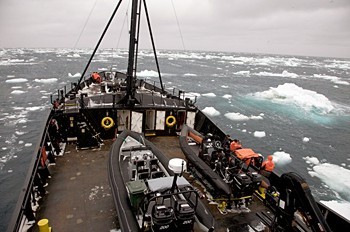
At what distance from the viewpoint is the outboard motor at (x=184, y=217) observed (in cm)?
Answer: 451

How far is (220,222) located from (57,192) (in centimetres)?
514

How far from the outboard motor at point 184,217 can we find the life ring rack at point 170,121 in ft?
25.2

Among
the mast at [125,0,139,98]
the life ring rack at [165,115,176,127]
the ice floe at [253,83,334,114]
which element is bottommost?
the ice floe at [253,83,334,114]

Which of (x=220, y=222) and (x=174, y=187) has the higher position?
(x=174, y=187)

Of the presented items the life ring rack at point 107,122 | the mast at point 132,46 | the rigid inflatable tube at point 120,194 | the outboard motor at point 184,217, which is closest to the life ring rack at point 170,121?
the mast at point 132,46

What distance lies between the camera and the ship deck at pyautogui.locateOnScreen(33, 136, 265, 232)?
625 cm

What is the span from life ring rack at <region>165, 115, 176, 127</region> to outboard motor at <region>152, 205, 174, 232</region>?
786 cm

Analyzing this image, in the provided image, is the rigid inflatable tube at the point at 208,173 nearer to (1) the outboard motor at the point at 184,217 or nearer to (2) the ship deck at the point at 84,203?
(2) the ship deck at the point at 84,203

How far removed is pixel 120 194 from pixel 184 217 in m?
1.91

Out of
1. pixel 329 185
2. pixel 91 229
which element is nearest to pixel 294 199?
pixel 91 229

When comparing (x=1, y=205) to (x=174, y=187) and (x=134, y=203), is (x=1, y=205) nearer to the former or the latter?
(x=134, y=203)

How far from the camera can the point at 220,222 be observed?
6465mm

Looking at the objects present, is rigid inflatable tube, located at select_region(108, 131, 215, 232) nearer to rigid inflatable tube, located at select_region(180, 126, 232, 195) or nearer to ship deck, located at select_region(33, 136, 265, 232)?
ship deck, located at select_region(33, 136, 265, 232)

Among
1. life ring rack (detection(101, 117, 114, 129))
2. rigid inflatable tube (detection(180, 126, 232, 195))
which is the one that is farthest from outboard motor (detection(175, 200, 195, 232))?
life ring rack (detection(101, 117, 114, 129))
